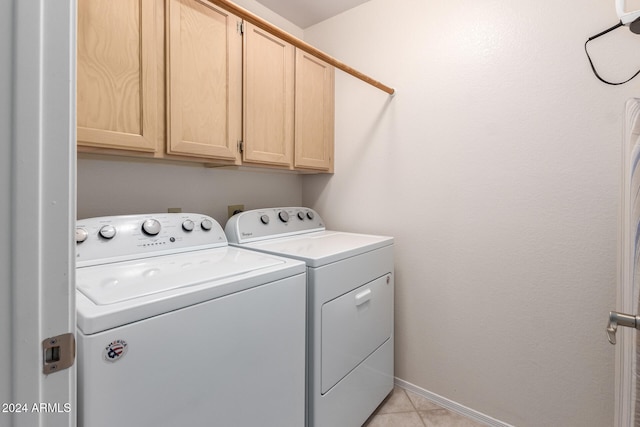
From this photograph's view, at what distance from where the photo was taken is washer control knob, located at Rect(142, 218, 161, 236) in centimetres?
129

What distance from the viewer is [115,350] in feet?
2.31

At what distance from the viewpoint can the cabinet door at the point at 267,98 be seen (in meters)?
1.55

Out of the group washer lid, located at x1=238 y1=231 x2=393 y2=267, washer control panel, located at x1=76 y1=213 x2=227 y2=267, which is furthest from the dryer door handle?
washer control panel, located at x1=76 y1=213 x2=227 y2=267

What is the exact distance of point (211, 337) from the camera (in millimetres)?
875

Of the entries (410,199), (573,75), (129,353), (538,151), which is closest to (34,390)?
(129,353)

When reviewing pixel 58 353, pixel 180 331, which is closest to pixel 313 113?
pixel 180 331

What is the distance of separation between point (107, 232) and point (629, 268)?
1.78 m

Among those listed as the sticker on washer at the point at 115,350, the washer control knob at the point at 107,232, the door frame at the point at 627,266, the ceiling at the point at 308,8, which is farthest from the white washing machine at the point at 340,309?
the ceiling at the point at 308,8

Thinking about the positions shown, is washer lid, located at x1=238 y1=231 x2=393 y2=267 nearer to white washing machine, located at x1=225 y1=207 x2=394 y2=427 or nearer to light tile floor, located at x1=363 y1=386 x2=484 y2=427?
white washing machine, located at x1=225 y1=207 x2=394 y2=427

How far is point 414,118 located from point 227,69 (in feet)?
3.49

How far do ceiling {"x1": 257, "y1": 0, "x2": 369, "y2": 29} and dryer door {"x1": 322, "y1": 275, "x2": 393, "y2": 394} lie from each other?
1.77 m

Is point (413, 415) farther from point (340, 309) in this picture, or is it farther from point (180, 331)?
point (180, 331)

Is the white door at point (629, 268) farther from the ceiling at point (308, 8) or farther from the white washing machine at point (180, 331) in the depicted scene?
the ceiling at point (308, 8)

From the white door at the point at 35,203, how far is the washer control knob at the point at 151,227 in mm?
838
